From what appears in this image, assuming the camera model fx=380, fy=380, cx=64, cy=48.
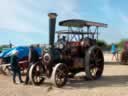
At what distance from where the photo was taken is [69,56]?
14562 mm

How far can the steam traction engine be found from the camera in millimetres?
13656

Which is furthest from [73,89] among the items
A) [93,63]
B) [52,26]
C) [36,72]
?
[93,63]

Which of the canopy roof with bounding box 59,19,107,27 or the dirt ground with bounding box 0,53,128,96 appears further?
the canopy roof with bounding box 59,19,107,27

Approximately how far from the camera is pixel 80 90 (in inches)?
492

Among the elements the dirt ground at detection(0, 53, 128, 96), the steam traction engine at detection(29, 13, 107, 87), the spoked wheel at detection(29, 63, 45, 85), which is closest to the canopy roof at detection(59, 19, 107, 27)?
the steam traction engine at detection(29, 13, 107, 87)

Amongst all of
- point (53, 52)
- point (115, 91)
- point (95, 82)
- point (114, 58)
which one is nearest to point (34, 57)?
point (53, 52)

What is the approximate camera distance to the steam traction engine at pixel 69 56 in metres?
13.7

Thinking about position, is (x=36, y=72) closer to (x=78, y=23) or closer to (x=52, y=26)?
(x=52, y=26)

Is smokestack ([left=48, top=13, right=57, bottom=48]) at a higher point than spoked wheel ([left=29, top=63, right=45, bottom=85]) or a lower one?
higher

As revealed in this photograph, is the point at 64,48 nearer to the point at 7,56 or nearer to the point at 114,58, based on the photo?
the point at 7,56

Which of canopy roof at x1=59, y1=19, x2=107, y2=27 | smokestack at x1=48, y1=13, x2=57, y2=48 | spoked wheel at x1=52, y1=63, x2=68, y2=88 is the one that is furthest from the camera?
canopy roof at x1=59, y1=19, x2=107, y2=27

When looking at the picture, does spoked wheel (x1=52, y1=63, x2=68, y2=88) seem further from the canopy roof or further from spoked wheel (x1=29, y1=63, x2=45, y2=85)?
the canopy roof

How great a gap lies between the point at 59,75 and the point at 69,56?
141 cm

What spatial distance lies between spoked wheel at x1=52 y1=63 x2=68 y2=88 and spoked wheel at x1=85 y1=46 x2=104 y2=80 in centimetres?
151
